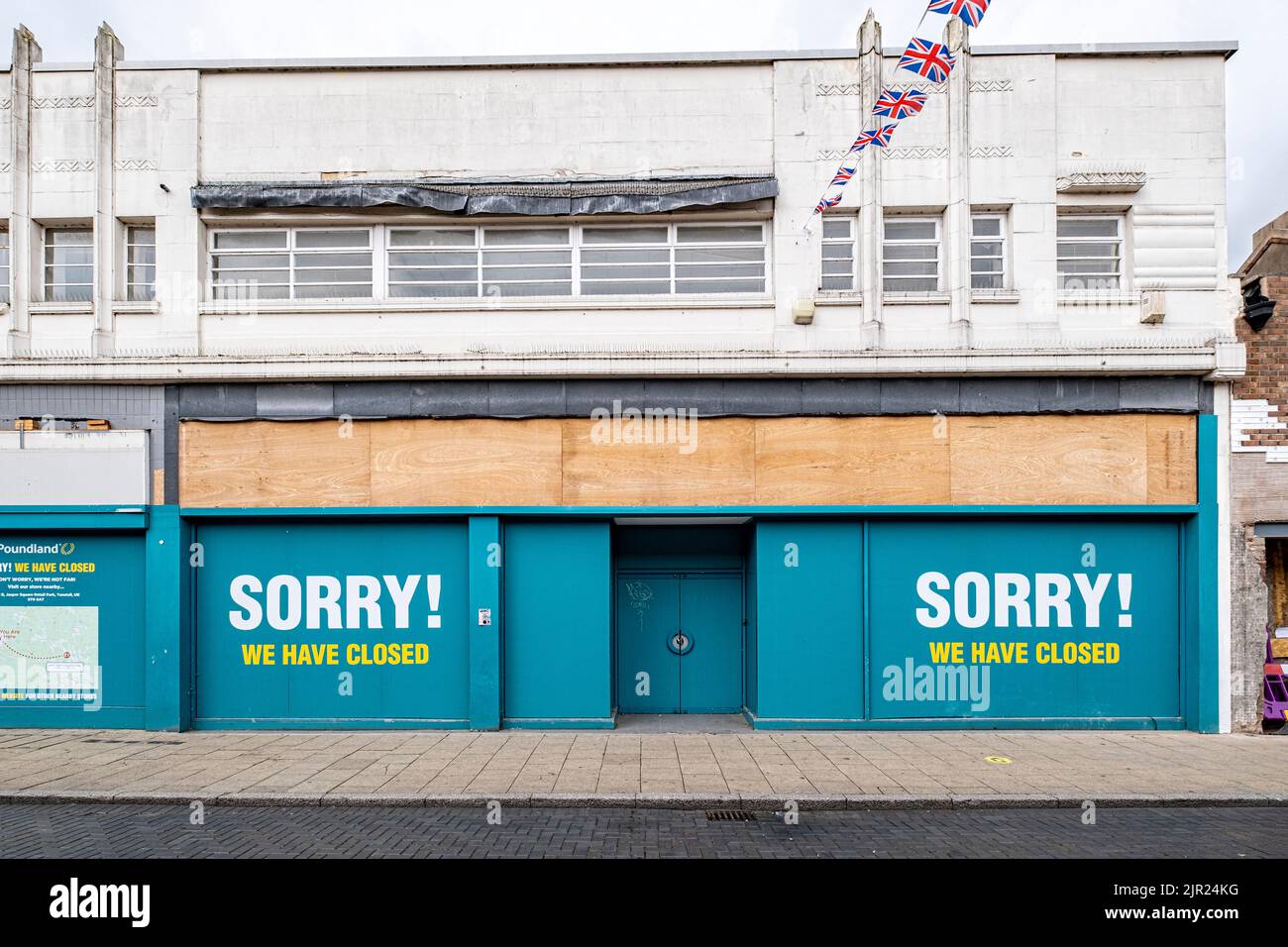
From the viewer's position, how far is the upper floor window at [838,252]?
12156mm

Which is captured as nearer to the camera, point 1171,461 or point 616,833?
point 616,833

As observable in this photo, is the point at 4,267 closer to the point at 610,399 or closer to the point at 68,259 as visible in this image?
the point at 68,259

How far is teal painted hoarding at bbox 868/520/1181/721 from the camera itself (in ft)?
38.2

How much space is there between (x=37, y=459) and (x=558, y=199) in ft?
25.6

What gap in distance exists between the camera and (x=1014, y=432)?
11742mm

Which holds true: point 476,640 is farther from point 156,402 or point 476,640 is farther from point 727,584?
point 156,402

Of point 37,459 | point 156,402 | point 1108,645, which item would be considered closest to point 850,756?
point 1108,645

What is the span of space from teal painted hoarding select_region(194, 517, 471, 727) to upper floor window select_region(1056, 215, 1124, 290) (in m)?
8.99

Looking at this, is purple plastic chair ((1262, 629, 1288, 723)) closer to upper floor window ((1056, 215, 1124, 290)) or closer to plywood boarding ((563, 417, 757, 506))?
upper floor window ((1056, 215, 1124, 290))

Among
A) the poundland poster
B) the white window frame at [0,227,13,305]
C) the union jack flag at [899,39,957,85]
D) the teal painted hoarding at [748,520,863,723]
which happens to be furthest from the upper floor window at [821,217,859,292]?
the white window frame at [0,227,13,305]

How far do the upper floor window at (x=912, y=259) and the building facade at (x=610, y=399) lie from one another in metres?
0.05

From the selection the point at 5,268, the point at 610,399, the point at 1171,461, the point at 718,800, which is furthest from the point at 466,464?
the point at 1171,461

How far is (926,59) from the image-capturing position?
7.89 m

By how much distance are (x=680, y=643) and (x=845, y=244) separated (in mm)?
6046
